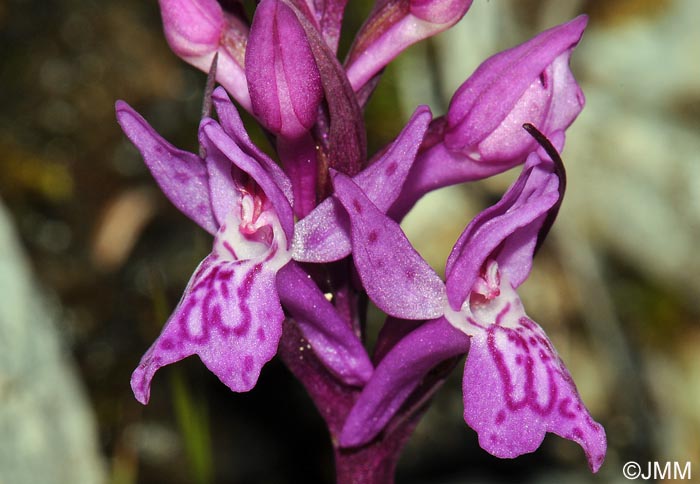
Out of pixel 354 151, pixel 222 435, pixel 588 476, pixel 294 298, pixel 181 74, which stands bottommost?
pixel 588 476

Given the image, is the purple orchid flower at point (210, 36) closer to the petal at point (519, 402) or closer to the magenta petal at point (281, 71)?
the magenta petal at point (281, 71)

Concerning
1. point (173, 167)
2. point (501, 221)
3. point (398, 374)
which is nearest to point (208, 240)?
point (173, 167)

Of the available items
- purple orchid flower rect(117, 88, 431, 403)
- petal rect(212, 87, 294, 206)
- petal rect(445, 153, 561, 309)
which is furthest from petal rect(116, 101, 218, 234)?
petal rect(445, 153, 561, 309)

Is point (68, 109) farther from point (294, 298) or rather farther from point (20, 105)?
point (294, 298)

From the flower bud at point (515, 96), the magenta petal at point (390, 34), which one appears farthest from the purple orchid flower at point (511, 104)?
the magenta petal at point (390, 34)

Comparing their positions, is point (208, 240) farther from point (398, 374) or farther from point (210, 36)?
point (398, 374)

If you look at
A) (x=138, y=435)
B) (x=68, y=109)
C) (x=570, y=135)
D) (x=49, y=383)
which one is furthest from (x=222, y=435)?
(x=570, y=135)

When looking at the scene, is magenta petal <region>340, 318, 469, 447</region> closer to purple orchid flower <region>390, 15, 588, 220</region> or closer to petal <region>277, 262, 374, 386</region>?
petal <region>277, 262, 374, 386</region>
